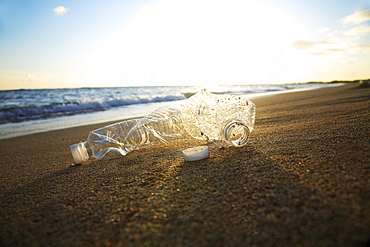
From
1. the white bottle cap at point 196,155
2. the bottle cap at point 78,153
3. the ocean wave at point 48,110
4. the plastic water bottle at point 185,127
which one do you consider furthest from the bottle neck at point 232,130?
the ocean wave at point 48,110

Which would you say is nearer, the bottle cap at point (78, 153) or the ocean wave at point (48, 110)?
the bottle cap at point (78, 153)

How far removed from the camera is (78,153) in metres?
1.84

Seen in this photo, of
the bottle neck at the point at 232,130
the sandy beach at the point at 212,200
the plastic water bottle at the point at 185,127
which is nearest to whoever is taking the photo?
the sandy beach at the point at 212,200

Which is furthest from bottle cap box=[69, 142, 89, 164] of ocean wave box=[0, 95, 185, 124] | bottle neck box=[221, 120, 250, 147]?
ocean wave box=[0, 95, 185, 124]

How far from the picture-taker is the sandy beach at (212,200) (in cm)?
74

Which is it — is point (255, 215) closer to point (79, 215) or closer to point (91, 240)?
point (91, 240)

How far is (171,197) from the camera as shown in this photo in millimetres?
1044

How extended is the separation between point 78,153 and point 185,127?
114 centimetres

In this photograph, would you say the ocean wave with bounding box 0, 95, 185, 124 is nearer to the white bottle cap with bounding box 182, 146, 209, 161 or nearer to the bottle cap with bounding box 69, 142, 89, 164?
the bottle cap with bounding box 69, 142, 89, 164

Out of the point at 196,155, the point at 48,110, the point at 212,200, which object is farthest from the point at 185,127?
the point at 48,110

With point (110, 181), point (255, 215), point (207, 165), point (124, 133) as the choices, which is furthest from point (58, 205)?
point (124, 133)

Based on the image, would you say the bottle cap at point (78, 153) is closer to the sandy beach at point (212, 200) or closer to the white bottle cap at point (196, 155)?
the sandy beach at point (212, 200)

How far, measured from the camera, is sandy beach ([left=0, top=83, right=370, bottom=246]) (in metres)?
0.74

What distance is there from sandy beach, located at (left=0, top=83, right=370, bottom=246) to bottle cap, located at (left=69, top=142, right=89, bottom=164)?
16 centimetres
